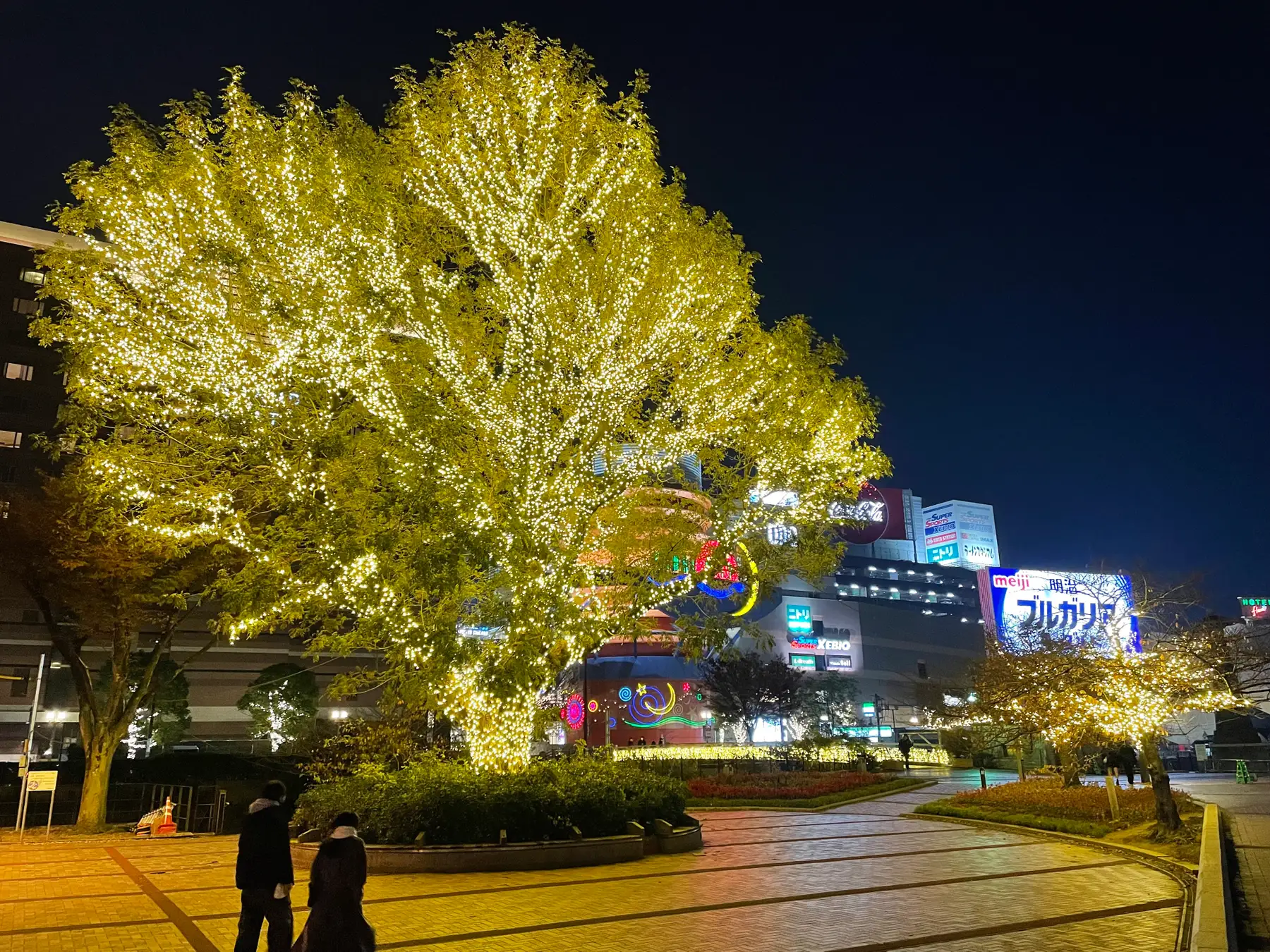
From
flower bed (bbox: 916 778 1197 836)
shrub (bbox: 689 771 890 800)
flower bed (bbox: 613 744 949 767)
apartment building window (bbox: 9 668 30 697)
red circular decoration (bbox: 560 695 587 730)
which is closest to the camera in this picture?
flower bed (bbox: 916 778 1197 836)

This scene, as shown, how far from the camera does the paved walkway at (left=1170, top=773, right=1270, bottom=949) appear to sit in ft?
27.4

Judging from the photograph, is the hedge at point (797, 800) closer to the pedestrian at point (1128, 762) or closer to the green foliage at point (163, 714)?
the pedestrian at point (1128, 762)

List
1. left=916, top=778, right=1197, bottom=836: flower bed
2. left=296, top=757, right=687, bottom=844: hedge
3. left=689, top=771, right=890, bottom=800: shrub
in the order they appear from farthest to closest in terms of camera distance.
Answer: left=689, top=771, right=890, bottom=800: shrub
left=916, top=778, right=1197, bottom=836: flower bed
left=296, top=757, right=687, bottom=844: hedge

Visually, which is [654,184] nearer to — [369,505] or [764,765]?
[369,505]

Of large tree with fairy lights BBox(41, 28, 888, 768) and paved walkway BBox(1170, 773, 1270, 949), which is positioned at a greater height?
large tree with fairy lights BBox(41, 28, 888, 768)

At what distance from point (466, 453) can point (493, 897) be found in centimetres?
755

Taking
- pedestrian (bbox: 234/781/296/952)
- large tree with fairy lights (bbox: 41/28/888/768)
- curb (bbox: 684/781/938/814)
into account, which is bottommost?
curb (bbox: 684/781/938/814)

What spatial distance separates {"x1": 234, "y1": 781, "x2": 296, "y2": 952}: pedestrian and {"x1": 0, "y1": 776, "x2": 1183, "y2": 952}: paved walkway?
1.67m

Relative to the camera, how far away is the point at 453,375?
14.3 m

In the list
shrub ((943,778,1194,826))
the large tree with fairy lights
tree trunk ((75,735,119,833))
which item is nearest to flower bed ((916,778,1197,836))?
shrub ((943,778,1194,826))

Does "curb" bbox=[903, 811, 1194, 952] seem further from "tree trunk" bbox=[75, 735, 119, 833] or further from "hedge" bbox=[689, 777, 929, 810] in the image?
"tree trunk" bbox=[75, 735, 119, 833]

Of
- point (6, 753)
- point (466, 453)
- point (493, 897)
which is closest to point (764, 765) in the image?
point (466, 453)

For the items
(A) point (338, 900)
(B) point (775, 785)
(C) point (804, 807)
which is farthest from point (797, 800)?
(A) point (338, 900)

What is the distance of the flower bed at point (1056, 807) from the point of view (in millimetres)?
15672
